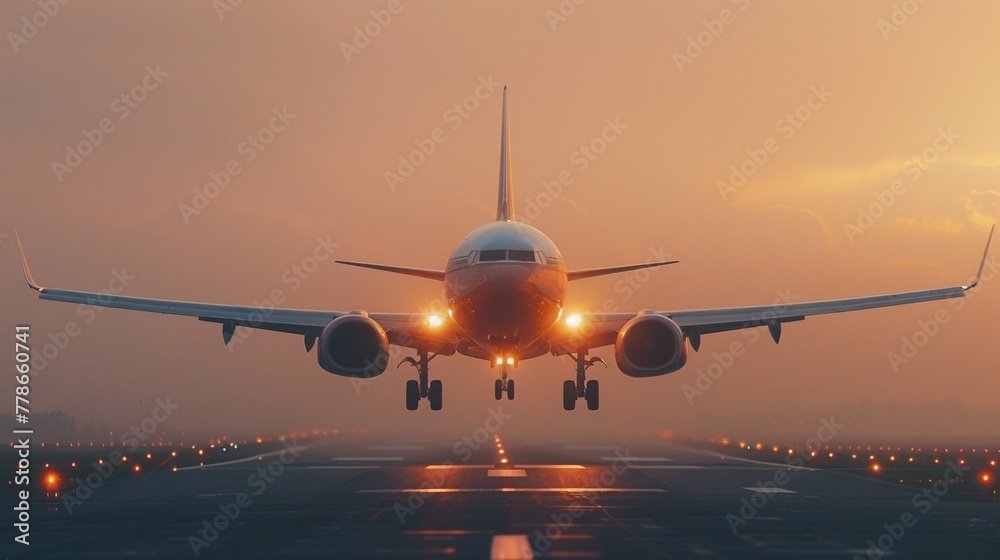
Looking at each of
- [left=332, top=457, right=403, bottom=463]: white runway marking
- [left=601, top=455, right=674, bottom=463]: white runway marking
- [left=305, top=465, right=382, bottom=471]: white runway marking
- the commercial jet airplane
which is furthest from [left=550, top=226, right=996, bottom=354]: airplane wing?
[left=332, top=457, right=403, bottom=463]: white runway marking

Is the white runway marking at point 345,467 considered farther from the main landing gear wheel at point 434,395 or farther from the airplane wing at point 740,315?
the airplane wing at point 740,315

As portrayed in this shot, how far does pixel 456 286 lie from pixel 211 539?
1459 cm

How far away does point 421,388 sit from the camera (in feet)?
159

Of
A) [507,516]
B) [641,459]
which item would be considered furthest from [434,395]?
[641,459]

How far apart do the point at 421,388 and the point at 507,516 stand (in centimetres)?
1594

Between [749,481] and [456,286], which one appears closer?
[456,286]

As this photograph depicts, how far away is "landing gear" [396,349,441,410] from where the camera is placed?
4838 centimetres

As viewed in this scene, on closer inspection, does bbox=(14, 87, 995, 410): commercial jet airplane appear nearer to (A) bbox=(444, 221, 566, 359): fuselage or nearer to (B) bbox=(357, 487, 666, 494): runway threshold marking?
(A) bbox=(444, 221, 566, 359): fuselage

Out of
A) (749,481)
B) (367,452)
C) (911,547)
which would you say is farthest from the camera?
(367,452)

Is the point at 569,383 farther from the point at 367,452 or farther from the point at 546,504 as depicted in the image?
the point at 367,452

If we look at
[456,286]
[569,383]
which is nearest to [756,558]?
[456,286]

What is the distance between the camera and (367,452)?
81125mm

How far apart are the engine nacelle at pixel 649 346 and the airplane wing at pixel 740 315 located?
270 cm

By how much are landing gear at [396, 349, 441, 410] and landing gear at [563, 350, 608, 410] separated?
19.2 ft
